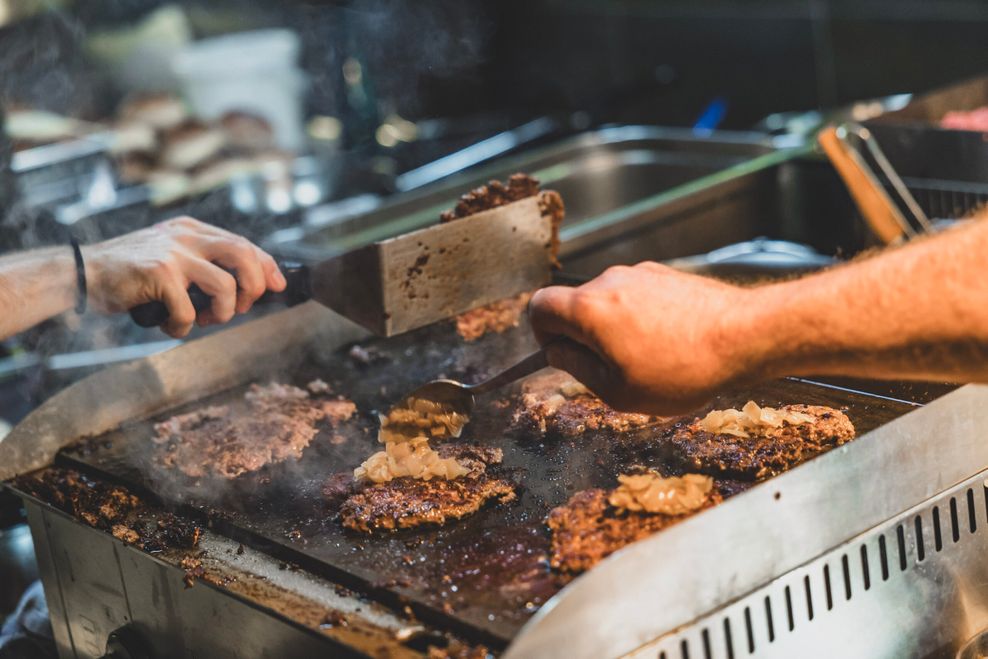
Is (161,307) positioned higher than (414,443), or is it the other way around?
(161,307)

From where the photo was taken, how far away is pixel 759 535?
1.52 m

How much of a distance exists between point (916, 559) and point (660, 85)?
11.6 feet

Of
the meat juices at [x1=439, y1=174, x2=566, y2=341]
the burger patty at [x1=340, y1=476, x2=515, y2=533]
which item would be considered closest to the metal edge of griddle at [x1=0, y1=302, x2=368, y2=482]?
the meat juices at [x1=439, y1=174, x2=566, y2=341]

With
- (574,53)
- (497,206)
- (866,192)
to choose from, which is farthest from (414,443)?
(574,53)

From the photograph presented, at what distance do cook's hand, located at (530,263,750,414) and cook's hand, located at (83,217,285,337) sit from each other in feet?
2.63

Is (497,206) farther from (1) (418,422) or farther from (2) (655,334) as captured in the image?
(2) (655,334)

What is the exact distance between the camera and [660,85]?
4.94m

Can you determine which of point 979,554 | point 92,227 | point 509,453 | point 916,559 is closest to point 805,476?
point 916,559

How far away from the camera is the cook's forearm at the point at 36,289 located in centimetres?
234

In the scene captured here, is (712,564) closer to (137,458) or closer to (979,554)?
(979,554)

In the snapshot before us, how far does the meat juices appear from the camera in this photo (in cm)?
242

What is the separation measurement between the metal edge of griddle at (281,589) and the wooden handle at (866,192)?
73.9 inches

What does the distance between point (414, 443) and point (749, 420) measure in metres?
0.58

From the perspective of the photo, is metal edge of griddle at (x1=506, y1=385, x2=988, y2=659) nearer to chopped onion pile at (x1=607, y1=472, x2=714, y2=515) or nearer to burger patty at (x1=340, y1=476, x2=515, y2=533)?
chopped onion pile at (x1=607, y1=472, x2=714, y2=515)
